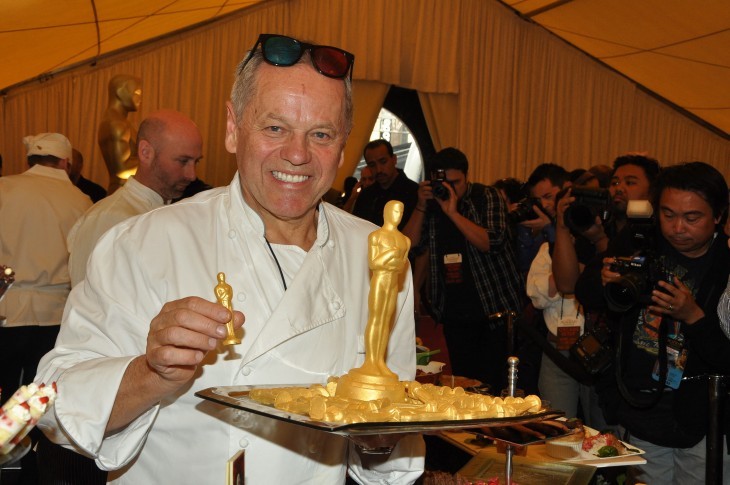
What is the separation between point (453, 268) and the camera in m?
4.25

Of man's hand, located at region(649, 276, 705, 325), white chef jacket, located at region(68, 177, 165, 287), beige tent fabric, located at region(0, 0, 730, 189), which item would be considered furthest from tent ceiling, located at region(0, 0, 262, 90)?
man's hand, located at region(649, 276, 705, 325)

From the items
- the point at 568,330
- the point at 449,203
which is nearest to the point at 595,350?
the point at 568,330

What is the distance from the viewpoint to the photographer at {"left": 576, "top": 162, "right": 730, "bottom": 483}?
249cm

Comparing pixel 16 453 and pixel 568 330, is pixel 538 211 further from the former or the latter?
pixel 16 453

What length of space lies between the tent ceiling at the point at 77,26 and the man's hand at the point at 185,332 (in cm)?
388

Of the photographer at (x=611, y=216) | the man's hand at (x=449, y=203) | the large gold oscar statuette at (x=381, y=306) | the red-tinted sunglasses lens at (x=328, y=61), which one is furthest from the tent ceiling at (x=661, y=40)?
the large gold oscar statuette at (x=381, y=306)

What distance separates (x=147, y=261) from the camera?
1311mm

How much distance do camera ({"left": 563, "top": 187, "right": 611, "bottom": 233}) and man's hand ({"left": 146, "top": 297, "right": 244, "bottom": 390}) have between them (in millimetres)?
2427

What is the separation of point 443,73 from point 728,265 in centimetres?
655

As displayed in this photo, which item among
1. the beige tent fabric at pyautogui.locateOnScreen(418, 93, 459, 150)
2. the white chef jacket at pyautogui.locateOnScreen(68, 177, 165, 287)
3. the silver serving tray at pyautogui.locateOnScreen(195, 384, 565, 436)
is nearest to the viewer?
the silver serving tray at pyautogui.locateOnScreen(195, 384, 565, 436)

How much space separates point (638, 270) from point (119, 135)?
282 centimetres

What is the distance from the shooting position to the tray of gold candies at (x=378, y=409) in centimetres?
91

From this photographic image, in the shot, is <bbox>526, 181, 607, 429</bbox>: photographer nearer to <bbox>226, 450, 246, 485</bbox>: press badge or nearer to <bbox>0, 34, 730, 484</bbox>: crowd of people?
<bbox>0, 34, 730, 484</bbox>: crowd of people

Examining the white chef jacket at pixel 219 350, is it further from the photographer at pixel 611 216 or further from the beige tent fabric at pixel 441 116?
the beige tent fabric at pixel 441 116
